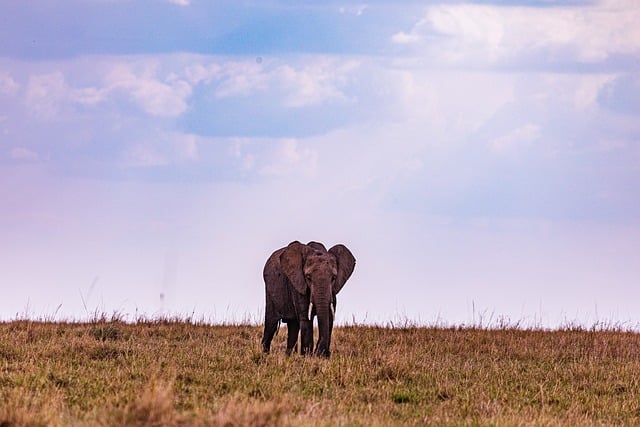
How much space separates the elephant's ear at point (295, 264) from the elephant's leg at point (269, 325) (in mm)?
1281

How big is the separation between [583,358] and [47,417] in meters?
12.0

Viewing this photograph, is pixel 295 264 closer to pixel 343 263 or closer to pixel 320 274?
pixel 320 274

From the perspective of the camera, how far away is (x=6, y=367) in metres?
14.9

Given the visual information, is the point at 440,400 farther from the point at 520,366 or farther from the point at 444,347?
the point at 444,347

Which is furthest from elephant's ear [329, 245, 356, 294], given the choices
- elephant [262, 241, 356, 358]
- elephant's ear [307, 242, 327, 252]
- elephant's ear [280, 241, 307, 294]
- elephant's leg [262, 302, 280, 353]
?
elephant's leg [262, 302, 280, 353]

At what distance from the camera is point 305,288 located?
18578 mm

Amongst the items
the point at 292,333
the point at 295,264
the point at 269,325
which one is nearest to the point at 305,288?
the point at 295,264

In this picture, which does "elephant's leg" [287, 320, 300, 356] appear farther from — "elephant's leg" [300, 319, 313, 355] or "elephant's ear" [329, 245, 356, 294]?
"elephant's ear" [329, 245, 356, 294]

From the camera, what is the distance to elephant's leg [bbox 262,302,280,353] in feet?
65.5

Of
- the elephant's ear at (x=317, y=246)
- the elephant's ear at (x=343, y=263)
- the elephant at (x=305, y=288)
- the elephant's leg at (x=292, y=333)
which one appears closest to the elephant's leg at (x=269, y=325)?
the elephant at (x=305, y=288)

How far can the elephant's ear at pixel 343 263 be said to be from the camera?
61.8ft

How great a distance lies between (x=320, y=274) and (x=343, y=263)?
0.98m

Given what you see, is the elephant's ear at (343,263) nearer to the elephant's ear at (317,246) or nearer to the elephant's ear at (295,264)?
the elephant's ear at (317,246)

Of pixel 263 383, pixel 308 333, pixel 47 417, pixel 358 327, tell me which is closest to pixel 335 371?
pixel 263 383
